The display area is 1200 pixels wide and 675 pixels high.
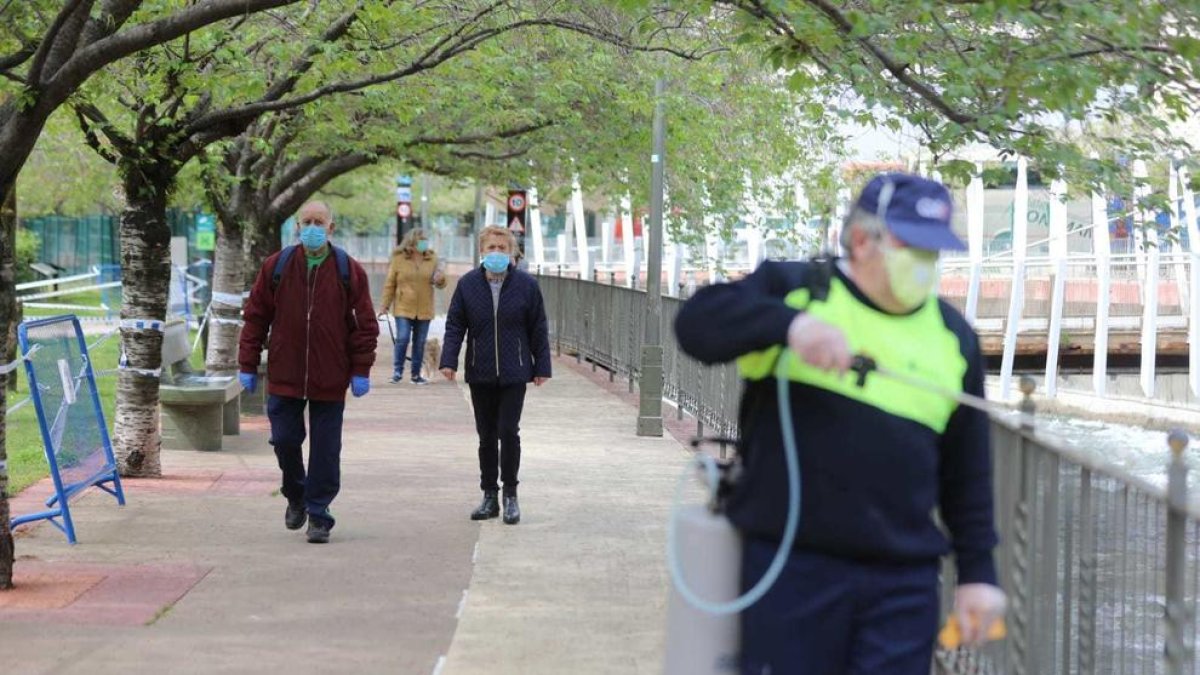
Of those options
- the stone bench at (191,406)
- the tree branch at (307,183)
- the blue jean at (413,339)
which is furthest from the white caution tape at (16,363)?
the tree branch at (307,183)

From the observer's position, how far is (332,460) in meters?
10.4

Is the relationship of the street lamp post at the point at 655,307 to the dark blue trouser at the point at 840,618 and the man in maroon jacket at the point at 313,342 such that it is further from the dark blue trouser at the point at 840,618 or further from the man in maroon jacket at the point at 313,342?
the dark blue trouser at the point at 840,618

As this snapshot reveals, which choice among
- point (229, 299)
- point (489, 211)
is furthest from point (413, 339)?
point (489, 211)

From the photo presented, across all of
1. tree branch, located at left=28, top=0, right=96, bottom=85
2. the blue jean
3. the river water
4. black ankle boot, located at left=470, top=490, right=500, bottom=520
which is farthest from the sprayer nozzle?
the blue jean

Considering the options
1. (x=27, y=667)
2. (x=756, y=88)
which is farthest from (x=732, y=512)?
(x=756, y=88)

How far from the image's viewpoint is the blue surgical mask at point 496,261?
11.1 meters

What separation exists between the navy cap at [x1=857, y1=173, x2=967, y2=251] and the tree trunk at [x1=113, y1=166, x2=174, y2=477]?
9677mm

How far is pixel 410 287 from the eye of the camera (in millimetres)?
23219

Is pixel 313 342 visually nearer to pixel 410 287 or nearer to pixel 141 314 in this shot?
pixel 141 314

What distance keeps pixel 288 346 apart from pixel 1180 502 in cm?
695

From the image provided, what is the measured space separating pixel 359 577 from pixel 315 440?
1.08 m

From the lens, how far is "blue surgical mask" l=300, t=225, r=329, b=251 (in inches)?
407

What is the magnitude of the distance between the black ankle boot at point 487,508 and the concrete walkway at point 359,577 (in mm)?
89

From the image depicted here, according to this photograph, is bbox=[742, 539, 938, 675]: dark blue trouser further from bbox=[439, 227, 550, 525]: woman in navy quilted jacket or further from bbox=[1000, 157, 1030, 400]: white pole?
bbox=[1000, 157, 1030, 400]: white pole
